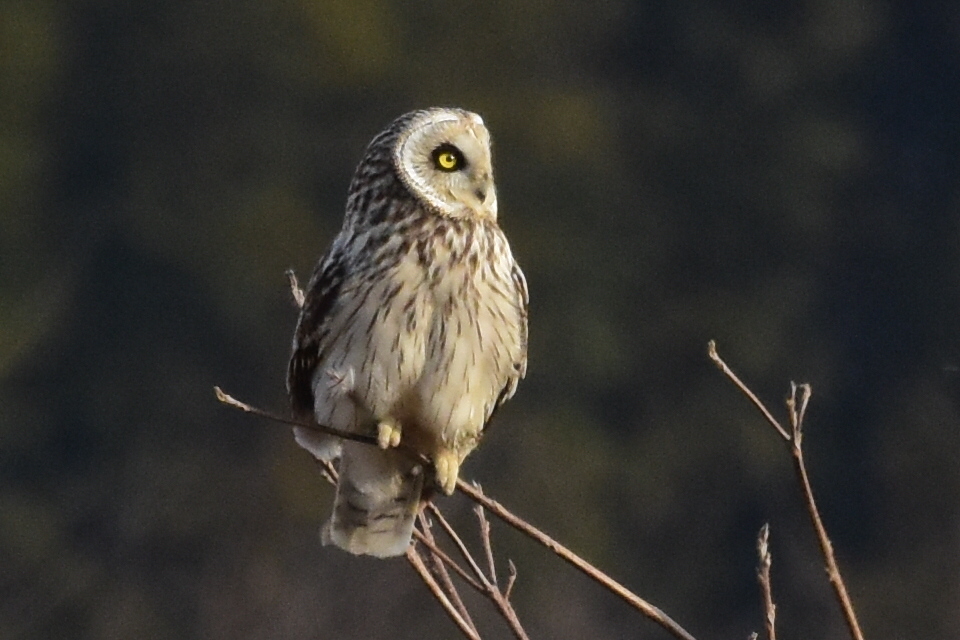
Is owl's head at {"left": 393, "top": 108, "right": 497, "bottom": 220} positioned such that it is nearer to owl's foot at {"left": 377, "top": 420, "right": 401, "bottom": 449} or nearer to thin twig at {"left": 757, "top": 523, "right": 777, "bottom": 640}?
owl's foot at {"left": 377, "top": 420, "right": 401, "bottom": 449}

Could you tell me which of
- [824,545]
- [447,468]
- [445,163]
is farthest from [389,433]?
[824,545]

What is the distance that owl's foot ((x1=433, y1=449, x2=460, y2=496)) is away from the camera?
2449 mm

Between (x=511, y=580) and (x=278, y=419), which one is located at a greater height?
(x=278, y=419)

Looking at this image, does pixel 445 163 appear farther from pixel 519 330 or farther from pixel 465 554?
pixel 465 554

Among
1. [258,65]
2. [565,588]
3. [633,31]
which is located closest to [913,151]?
[633,31]

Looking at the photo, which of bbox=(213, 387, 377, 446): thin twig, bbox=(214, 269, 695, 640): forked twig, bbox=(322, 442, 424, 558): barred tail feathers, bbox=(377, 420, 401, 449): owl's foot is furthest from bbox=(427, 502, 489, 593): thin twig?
bbox=(322, 442, 424, 558): barred tail feathers

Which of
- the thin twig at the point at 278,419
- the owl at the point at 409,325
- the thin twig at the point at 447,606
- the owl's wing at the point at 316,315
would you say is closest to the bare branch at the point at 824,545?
the thin twig at the point at 447,606

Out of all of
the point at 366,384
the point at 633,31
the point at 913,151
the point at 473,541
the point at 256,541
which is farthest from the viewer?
the point at 633,31

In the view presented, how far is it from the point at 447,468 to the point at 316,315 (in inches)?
11.3

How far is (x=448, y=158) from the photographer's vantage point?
2.41m

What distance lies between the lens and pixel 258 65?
699 cm

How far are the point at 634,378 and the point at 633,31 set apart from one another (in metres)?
1.52

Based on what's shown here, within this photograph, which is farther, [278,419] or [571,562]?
[278,419]

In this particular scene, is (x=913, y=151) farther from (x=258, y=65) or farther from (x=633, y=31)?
(x=258, y=65)
